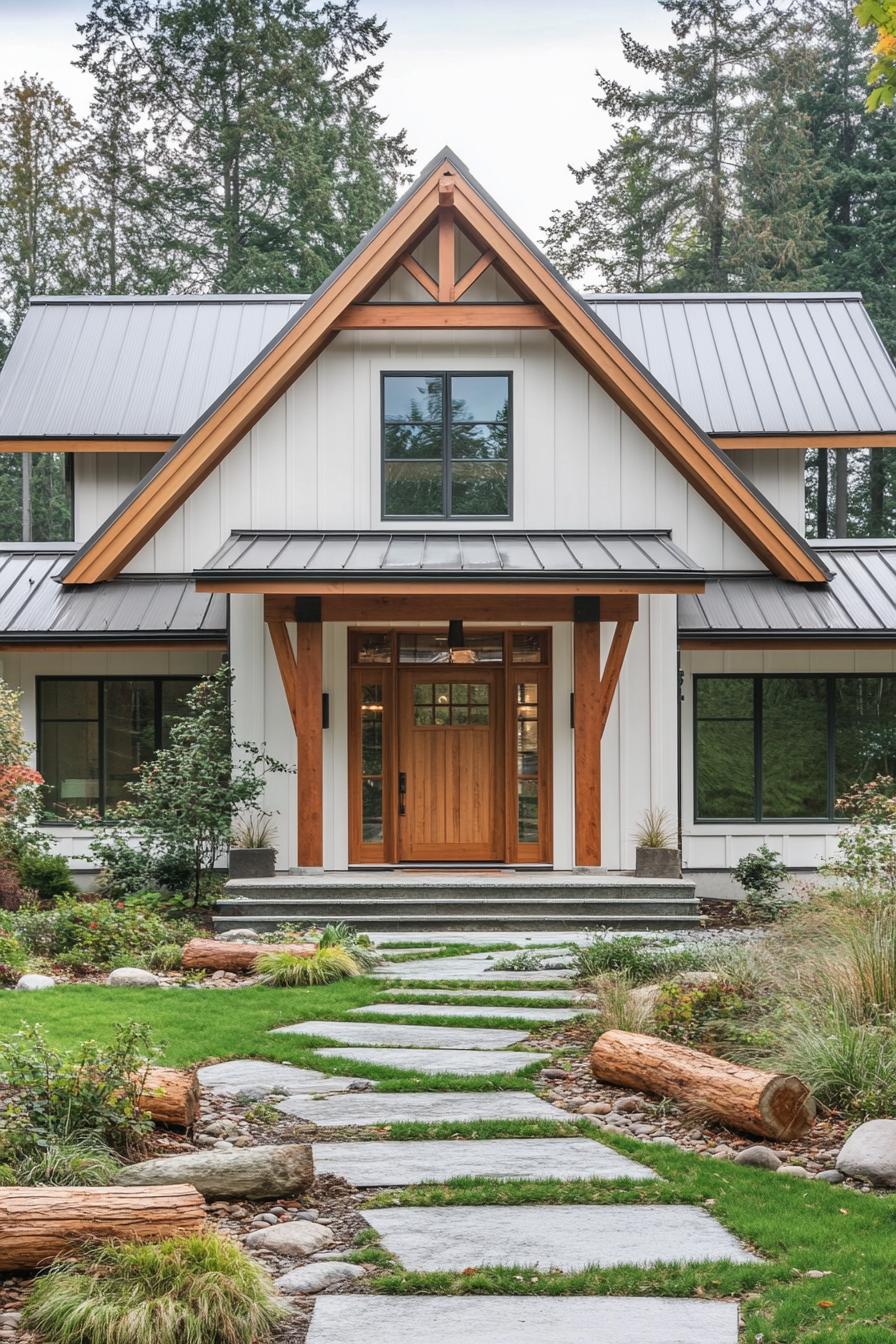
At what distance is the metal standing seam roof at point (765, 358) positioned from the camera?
58.9 ft

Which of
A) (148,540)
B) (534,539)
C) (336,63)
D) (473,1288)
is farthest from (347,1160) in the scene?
(336,63)

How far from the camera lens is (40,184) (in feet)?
110

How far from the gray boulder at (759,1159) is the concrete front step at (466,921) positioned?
7.41m

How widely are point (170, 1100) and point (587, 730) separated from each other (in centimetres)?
896

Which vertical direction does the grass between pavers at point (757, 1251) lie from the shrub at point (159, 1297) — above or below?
below

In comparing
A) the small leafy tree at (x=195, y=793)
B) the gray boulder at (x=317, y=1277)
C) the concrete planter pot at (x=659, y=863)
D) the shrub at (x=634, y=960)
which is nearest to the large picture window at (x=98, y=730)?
the small leafy tree at (x=195, y=793)

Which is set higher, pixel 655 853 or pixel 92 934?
pixel 655 853

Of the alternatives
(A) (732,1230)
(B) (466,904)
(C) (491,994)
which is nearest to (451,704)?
(B) (466,904)

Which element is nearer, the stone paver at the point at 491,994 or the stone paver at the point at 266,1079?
the stone paver at the point at 266,1079

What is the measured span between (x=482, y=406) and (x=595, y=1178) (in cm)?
1149

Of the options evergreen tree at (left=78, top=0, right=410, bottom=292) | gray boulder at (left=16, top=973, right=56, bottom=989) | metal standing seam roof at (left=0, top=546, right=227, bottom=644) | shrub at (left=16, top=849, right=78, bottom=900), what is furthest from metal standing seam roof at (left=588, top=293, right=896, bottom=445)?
evergreen tree at (left=78, top=0, right=410, bottom=292)

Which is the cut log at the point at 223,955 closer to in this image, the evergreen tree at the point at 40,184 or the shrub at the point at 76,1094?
the shrub at the point at 76,1094

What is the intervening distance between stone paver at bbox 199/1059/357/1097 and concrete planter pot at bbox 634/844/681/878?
7.04 m

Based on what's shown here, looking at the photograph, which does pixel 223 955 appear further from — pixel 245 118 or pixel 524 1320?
pixel 245 118
